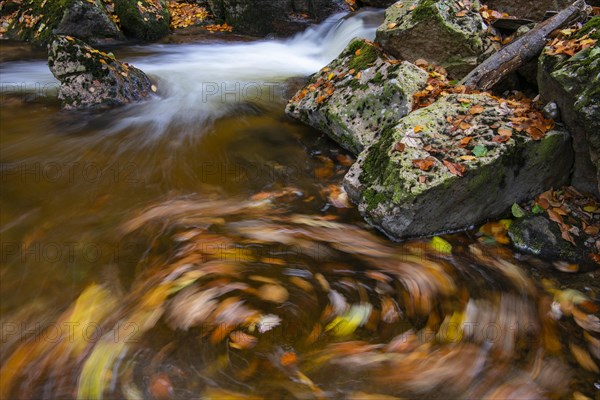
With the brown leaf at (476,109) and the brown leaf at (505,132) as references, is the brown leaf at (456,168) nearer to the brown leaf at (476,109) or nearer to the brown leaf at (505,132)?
the brown leaf at (505,132)

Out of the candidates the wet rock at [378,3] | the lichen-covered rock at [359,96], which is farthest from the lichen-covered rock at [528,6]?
the wet rock at [378,3]

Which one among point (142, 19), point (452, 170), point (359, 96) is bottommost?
point (452, 170)

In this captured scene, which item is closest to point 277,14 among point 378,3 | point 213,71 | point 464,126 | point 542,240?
point 378,3

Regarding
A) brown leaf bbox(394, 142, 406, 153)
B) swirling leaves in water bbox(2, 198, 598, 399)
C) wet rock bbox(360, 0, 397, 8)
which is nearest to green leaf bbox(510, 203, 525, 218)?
swirling leaves in water bbox(2, 198, 598, 399)

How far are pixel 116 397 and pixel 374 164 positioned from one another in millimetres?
2972

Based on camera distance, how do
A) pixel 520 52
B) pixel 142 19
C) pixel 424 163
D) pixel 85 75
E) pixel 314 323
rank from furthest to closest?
pixel 142 19, pixel 85 75, pixel 520 52, pixel 424 163, pixel 314 323

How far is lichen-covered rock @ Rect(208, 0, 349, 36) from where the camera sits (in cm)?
1144

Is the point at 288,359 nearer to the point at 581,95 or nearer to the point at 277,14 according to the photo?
the point at 581,95

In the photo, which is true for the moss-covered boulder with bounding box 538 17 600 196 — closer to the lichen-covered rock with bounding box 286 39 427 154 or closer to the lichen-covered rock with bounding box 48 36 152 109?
the lichen-covered rock with bounding box 286 39 427 154

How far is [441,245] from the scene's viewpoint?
3.98 m

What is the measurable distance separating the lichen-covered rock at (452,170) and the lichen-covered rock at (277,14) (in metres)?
8.17

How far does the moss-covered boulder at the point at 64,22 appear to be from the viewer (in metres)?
10.2

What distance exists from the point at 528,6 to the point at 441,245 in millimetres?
4042

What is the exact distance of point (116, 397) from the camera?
256cm
